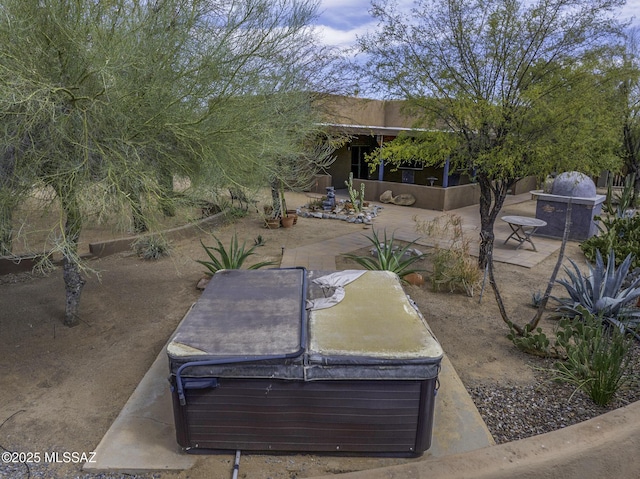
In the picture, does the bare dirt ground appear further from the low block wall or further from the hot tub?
the low block wall

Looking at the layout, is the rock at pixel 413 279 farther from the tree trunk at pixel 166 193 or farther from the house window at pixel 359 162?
the house window at pixel 359 162

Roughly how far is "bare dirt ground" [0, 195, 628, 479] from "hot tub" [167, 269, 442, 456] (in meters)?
0.18

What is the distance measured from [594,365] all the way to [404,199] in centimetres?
1192

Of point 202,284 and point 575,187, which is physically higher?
point 575,187

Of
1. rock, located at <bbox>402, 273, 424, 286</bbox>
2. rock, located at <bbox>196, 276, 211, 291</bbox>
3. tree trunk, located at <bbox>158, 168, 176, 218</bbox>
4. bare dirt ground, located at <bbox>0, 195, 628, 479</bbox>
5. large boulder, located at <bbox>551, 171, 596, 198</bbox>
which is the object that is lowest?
bare dirt ground, located at <bbox>0, 195, 628, 479</bbox>

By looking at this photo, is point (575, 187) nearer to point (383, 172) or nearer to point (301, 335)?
point (383, 172)

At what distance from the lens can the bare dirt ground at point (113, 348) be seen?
10.3 feet

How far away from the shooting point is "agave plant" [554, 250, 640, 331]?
475cm

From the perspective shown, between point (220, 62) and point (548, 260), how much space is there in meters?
7.08

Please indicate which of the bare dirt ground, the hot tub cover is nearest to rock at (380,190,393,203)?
the bare dirt ground

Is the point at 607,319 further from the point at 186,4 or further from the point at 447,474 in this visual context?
the point at 186,4

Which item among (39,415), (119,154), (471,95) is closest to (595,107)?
(471,95)

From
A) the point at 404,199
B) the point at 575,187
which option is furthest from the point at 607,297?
the point at 404,199

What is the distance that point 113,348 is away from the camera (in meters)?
4.73
